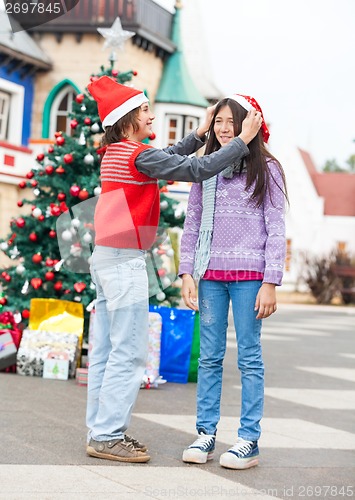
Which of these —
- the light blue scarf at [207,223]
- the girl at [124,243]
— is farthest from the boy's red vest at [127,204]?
the light blue scarf at [207,223]

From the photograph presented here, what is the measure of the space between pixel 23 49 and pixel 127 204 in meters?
20.5

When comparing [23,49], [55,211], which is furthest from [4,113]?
[55,211]

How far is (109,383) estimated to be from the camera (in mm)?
4359

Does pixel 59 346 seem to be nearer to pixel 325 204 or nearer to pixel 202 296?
pixel 202 296

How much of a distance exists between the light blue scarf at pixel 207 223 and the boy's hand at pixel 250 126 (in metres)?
0.23

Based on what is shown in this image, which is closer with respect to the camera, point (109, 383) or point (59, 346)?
point (109, 383)

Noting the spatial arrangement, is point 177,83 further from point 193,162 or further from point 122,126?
point 193,162

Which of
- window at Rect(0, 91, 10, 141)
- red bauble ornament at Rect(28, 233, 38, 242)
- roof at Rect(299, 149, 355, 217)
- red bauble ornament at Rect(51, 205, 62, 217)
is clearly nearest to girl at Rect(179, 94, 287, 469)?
red bauble ornament at Rect(51, 205, 62, 217)

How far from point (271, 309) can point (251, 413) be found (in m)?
0.51

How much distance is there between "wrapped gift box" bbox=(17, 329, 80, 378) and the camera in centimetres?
712

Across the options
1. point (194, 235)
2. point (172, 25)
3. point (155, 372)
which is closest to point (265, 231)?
point (194, 235)

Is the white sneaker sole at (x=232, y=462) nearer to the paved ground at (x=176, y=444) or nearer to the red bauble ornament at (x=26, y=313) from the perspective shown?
the paved ground at (x=176, y=444)

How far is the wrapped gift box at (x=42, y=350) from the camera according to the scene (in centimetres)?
712

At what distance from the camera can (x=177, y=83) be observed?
2706cm
